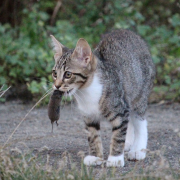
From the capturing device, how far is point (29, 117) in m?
7.52

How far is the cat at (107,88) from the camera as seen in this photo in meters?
4.85

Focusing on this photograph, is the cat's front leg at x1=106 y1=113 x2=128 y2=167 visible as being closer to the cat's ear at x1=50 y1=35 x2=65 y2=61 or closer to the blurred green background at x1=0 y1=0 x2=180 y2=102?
the cat's ear at x1=50 y1=35 x2=65 y2=61

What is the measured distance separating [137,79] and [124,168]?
1.30 metres

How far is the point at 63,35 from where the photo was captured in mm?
9656

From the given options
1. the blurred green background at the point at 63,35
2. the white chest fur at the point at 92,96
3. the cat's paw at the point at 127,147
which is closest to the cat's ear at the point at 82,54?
the white chest fur at the point at 92,96

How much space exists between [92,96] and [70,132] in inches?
70.0

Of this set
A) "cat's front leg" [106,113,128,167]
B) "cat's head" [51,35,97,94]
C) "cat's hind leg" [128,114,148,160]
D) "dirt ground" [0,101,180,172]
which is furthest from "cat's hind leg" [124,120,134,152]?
"cat's head" [51,35,97,94]

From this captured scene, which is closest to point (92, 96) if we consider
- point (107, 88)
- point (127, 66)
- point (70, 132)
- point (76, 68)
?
point (107, 88)

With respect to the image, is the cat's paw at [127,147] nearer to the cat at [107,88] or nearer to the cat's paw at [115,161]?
the cat at [107,88]

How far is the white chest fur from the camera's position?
489cm

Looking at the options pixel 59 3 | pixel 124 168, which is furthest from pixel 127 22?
pixel 124 168

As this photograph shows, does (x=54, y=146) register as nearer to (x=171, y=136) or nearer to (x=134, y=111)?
(x=134, y=111)

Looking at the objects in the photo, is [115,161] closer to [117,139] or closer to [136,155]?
[117,139]

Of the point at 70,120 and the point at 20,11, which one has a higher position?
the point at 20,11
